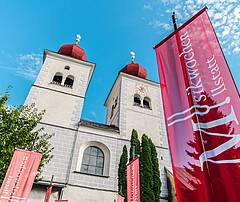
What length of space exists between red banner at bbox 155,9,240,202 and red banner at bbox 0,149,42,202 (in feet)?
18.9

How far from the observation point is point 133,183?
8.56 meters

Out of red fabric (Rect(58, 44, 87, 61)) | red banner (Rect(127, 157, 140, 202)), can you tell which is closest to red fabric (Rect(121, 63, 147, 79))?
red fabric (Rect(58, 44, 87, 61))

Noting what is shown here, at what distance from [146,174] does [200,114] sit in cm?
1046

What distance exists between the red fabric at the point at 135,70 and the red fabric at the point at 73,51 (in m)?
4.69

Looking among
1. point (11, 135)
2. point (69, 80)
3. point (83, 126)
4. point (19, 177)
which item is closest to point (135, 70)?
point (69, 80)

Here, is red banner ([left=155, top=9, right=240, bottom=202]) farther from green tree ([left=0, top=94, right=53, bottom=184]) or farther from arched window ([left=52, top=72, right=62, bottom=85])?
arched window ([left=52, top=72, right=62, bottom=85])

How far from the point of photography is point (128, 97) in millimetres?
20703

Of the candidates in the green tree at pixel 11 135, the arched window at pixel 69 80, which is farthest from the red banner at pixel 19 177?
the arched window at pixel 69 80

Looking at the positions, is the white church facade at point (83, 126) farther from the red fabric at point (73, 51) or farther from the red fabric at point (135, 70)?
the red fabric at point (135, 70)

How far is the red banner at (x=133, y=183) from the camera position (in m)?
8.38

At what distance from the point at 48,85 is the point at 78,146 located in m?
6.36

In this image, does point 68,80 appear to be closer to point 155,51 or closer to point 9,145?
point 9,145

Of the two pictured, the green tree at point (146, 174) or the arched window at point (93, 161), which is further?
the arched window at point (93, 161)

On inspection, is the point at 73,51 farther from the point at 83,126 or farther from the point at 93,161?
the point at 93,161
